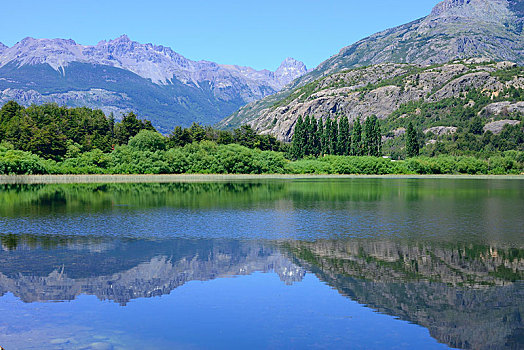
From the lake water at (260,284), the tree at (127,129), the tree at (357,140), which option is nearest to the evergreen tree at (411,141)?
the tree at (357,140)

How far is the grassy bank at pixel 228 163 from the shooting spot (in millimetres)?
134125

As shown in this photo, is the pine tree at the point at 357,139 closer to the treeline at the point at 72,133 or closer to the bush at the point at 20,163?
the treeline at the point at 72,133

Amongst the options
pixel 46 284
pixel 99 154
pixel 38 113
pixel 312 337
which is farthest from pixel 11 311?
pixel 38 113

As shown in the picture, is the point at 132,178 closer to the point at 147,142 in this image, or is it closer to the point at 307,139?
the point at 147,142

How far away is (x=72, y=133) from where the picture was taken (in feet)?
510

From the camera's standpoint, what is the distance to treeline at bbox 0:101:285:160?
14138 centimetres

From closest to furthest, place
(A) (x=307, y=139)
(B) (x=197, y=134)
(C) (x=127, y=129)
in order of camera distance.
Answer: (C) (x=127, y=129), (B) (x=197, y=134), (A) (x=307, y=139)

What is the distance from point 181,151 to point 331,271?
132129 millimetres

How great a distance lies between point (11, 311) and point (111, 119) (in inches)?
6587

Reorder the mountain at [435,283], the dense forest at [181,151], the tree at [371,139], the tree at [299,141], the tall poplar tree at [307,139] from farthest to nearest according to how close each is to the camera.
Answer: the tall poplar tree at [307,139], the tree at [299,141], the tree at [371,139], the dense forest at [181,151], the mountain at [435,283]

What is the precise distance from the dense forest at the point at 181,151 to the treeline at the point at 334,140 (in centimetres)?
35

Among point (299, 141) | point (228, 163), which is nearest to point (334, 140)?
point (299, 141)

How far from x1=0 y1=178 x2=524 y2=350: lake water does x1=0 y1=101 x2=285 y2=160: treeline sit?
110456mm

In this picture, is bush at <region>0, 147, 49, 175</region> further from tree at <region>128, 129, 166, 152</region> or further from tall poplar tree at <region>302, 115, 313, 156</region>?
tall poplar tree at <region>302, 115, 313, 156</region>
